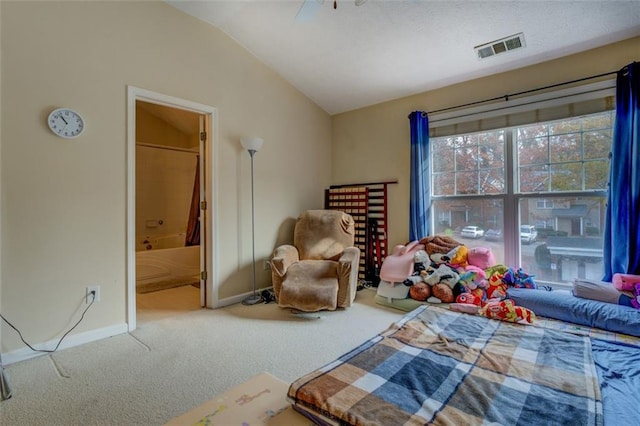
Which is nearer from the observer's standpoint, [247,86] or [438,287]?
[438,287]

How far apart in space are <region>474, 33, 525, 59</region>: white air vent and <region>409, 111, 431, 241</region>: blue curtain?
89 centimetres

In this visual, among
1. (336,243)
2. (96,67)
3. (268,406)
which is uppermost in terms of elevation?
(96,67)

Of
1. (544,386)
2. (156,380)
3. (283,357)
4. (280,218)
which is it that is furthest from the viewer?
(280,218)

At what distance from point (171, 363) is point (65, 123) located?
1966 millimetres

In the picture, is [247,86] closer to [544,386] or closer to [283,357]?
[283,357]

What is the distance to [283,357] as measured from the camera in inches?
83.4

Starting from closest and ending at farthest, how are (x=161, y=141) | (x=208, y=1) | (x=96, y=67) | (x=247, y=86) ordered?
(x=96, y=67) → (x=208, y=1) → (x=247, y=86) → (x=161, y=141)

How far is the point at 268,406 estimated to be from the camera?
135 cm

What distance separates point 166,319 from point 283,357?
1.42m

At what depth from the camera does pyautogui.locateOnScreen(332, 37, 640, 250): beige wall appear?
9.03 feet

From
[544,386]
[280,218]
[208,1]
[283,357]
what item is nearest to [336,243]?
[280,218]

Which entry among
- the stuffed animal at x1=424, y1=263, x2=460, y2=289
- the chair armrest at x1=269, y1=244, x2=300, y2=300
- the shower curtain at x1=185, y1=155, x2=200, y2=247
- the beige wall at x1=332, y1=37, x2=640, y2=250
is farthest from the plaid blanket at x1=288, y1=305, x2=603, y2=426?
the shower curtain at x1=185, y1=155, x2=200, y2=247

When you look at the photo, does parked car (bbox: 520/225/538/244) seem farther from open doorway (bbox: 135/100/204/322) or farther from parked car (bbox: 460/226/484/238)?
open doorway (bbox: 135/100/204/322)

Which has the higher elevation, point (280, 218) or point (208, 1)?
point (208, 1)
